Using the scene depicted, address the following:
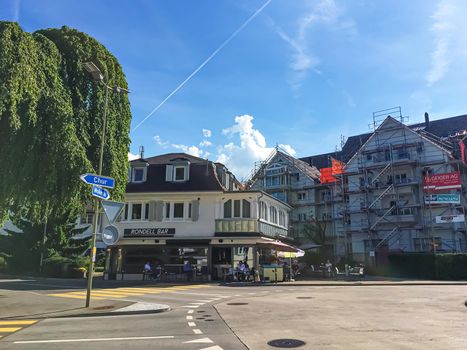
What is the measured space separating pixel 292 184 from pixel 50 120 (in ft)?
165

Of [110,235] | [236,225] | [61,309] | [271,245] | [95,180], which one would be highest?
[236,225]

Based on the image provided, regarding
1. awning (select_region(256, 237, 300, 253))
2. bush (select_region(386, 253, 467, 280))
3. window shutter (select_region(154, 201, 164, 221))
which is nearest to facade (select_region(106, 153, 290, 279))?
window shutter (select_region(154, 201, 164, 221))

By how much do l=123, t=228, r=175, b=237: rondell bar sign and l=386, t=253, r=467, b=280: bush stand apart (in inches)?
825

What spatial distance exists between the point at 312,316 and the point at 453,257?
2811cm

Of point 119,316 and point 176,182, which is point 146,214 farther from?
point 119,316

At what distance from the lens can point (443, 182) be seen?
4178 cm

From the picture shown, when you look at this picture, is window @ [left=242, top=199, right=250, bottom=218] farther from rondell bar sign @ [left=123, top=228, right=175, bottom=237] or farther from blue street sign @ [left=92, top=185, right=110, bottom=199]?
blue street sign @ [left=92, top=185, right=110, bottom=199]

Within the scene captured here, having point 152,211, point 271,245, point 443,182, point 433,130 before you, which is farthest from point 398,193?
point 152,211

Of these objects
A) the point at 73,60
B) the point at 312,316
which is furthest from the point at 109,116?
the point at 312,316

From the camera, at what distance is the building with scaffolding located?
46594 millimetres

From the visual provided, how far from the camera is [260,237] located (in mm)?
32625

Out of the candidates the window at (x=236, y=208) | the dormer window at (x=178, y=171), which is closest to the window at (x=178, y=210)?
the dormer window at (x=178, y=171)

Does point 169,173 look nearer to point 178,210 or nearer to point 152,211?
point 178,210

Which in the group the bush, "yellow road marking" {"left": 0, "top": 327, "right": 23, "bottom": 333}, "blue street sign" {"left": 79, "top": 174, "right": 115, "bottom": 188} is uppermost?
"blue street sign" {"left": 79, "top": 174, "right": 115, "bottom": 188}
